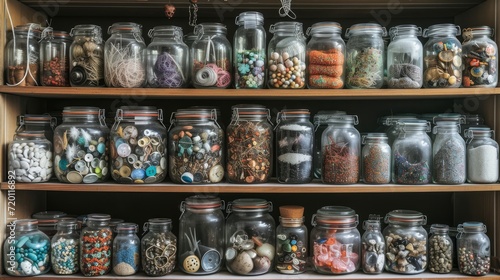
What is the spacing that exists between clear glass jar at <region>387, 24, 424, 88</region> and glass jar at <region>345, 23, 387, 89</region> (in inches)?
1.4

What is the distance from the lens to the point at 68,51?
6.17ft

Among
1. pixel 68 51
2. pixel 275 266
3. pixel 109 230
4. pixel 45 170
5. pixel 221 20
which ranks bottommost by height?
pixel 275 266

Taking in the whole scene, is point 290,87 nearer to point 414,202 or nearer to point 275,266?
point 275,266

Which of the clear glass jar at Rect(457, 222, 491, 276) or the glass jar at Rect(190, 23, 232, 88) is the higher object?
the glass jar at Rect(190, 23, 232, 88)

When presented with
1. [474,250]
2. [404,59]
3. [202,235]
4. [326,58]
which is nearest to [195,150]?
[202,235]

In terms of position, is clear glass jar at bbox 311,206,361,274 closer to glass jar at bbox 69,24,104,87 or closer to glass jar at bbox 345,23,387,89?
glass jar at bbox 345,23,387,89

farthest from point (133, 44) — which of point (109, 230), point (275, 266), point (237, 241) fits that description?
point (275, 266)

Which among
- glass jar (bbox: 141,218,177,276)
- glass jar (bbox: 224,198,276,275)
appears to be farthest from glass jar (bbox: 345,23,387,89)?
glass jar (bbox: 141,218,177,276)

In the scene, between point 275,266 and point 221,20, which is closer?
point 275,266

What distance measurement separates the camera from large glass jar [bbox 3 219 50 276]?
70.6 inches

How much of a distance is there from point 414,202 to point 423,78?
0.56 m

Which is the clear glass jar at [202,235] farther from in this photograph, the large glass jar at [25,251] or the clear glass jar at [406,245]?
the clear glass jar at [406,245]

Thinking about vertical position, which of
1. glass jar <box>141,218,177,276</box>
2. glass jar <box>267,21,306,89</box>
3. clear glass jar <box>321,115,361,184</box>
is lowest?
glass jar <box>141,218,177,276</box>

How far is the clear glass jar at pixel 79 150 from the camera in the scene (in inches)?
71.6
